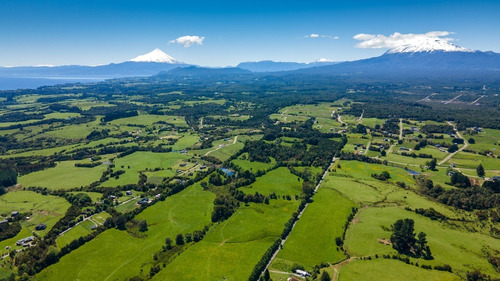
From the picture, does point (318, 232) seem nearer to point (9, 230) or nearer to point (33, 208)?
point (9, 230)

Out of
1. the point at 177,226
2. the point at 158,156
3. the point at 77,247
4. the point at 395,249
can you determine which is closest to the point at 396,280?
the point at 395,249

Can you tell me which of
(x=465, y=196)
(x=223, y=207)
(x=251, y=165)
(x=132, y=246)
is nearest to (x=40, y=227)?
(x=132, y=246)

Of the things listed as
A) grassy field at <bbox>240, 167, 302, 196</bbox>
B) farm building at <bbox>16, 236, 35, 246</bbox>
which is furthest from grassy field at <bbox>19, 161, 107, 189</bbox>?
grassy field at <bbox>240, 167, 302, 196</bbox>

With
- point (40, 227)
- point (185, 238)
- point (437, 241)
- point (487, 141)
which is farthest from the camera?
point (487, 141)

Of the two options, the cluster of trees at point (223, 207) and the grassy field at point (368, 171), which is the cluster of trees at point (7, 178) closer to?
the cluster of trees at point (223, 207)

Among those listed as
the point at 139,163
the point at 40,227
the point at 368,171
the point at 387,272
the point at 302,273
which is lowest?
the point at 387,272

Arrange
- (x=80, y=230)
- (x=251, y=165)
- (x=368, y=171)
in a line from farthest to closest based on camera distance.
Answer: (x=251, y=165) < (x=368, y=171) < (x=80, y=230)
